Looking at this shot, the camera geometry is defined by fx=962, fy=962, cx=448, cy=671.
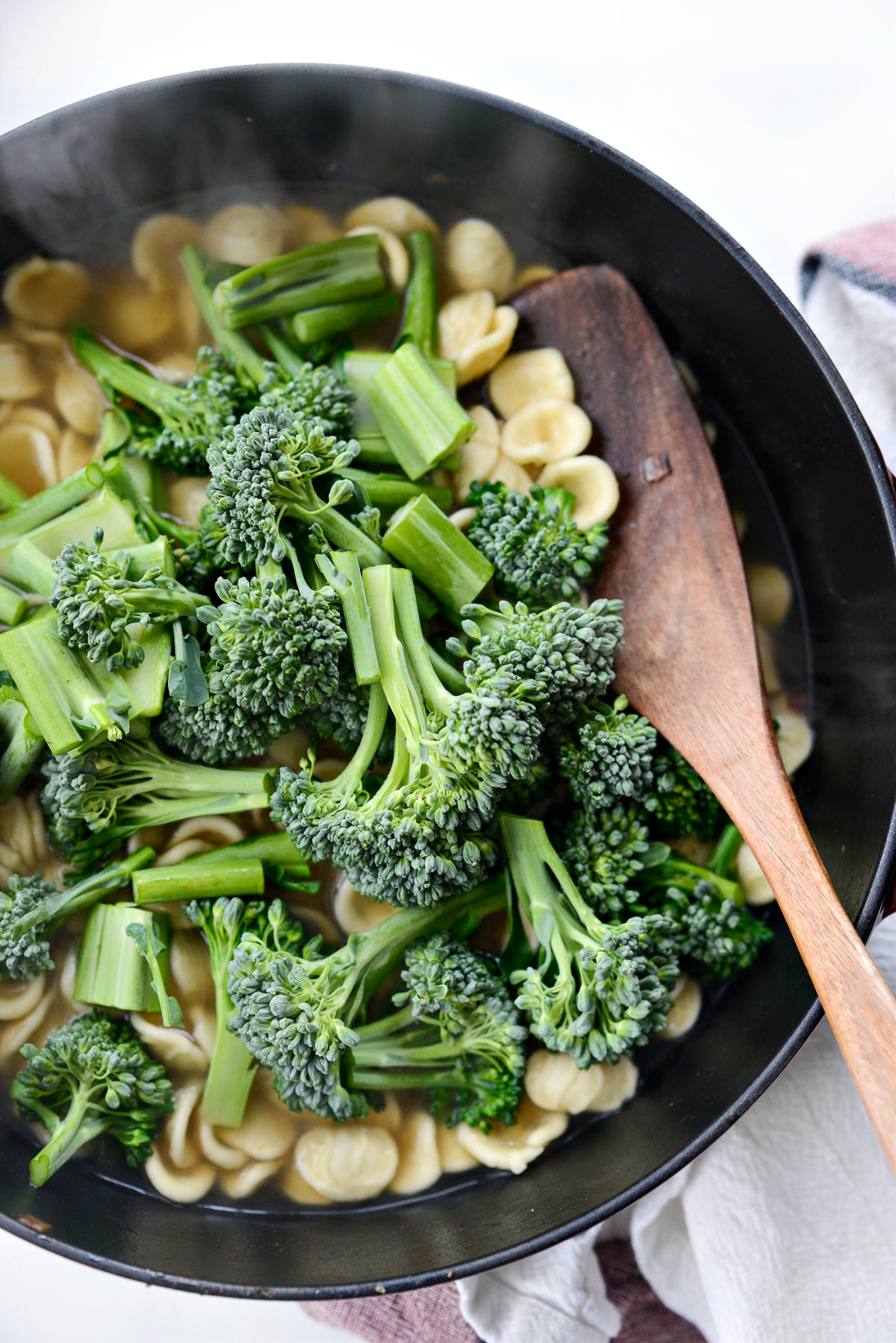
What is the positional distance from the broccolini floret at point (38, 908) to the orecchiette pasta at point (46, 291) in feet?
4.30

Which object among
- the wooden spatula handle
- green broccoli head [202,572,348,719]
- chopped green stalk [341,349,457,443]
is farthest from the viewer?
chopped green stalk [341,349,457,443]

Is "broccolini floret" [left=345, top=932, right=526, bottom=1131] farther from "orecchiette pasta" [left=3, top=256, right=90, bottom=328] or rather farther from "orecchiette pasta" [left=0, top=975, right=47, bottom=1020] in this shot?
"orecchiette pasta" [left=3, top=256, right=90, bottom=328]

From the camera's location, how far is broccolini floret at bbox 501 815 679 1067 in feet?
6.21

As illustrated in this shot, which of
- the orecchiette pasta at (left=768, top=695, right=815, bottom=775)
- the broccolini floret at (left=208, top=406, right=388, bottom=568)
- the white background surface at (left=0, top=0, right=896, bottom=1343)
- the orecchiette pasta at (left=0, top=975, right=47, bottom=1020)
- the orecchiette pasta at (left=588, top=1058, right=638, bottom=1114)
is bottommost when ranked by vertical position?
the orecchiette pasta at (left=588, top=1058, right=638, bottom=1114)

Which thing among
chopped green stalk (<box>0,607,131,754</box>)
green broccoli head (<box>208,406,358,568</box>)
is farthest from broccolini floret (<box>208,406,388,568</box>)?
chopped green stalk (<box>0,607,131,754</box>)

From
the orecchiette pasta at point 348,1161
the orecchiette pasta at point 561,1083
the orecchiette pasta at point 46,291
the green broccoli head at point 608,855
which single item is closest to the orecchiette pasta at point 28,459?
the orecchiette pasta at point 46,291

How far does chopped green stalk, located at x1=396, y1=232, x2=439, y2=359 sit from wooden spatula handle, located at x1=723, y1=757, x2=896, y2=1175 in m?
1.22

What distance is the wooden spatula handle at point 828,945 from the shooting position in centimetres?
156

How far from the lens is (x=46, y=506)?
2117 millimetres

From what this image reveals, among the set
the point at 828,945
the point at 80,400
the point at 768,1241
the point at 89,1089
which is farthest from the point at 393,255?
the point at 768,1241

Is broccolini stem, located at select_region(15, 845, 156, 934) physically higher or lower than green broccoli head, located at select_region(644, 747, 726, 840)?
lower

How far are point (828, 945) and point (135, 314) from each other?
2.07 metres

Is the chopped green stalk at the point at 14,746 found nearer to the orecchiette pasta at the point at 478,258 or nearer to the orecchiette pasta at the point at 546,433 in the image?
the orecchiette pasta at the point at 546,433

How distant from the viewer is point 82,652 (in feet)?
6.14
